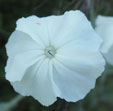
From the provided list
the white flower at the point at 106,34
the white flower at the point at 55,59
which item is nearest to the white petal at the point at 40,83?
the white flower at the point at 55,59

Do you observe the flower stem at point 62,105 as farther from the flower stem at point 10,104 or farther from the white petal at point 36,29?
the white petal at point 36,29

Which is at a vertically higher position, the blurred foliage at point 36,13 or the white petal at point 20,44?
the white petal at point 20,44

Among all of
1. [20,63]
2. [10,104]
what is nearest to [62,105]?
[10,104]

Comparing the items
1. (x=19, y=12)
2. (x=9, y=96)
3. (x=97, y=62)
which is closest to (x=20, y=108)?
(x=9, y=96)

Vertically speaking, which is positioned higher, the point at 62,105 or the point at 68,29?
the point at 68,29

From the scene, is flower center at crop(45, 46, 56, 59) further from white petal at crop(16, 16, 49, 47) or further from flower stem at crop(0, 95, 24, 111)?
flower stem at crop(0, 95, 24, 111)

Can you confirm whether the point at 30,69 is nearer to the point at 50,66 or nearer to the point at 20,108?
the point at 50,66

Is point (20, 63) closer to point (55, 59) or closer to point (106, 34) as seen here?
point (55, 59)
